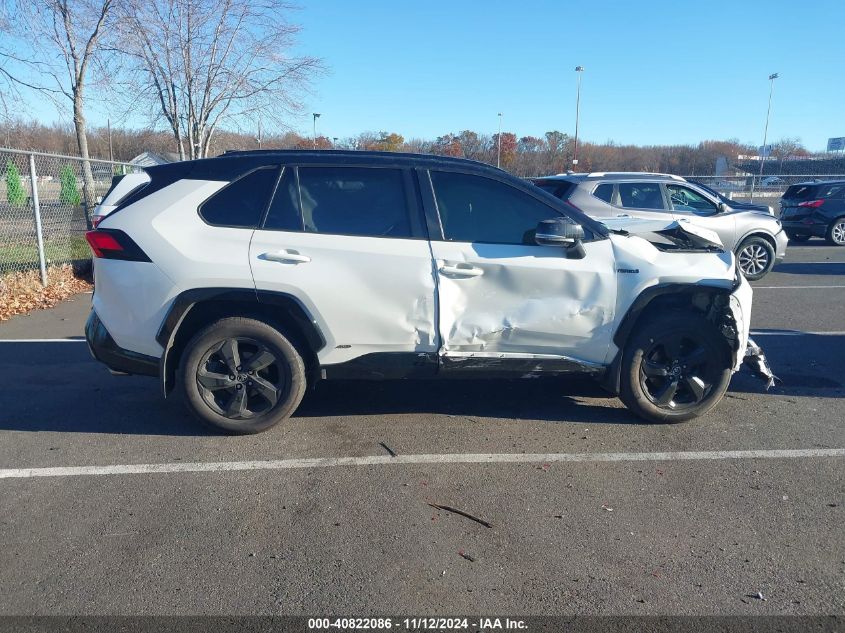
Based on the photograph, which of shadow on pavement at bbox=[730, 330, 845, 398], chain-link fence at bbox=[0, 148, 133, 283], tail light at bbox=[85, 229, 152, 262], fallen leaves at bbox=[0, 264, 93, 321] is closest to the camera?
tail light at bbox=[85, 229, 152, 262]

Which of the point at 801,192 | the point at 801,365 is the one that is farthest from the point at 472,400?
the point at 801,192

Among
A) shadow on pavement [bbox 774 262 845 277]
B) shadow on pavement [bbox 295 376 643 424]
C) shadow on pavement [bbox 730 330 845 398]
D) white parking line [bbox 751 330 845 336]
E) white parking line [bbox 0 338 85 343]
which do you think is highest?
shadow on pavement [bbox 774 262 845 277]

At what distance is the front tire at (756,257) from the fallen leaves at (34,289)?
11.2 meters

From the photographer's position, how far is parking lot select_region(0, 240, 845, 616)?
2818 millimetres

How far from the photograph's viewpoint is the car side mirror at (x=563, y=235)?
423cm

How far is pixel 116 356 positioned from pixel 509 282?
270cm

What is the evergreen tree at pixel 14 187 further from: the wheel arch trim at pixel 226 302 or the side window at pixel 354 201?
the side window at pixel 354 201

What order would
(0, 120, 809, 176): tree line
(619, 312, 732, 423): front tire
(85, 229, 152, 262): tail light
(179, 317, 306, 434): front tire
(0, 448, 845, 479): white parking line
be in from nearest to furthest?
(0, 448, 845, 479): white parking line, (85, 229, 152, 262): tail light, (179, 317, 306, 434): front tire, (619, 312, 732, 423): front tire, (0, 120, 809, 176): tree line

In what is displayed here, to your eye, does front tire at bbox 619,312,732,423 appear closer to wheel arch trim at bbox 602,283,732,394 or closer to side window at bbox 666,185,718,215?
wheel arch trim at bbox 602,283,732,394

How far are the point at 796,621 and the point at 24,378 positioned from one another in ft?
19.8

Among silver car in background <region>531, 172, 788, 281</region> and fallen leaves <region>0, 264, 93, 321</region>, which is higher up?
silver car in background <region>531, 172, 788, 281</region>

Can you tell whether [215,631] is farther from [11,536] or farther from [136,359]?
[136,359]

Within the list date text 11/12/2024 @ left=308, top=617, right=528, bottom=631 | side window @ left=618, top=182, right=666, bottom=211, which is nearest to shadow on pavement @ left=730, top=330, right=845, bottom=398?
side window @ left=618, top=182, right=666, bottom=211

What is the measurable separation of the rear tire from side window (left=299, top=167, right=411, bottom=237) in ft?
52.3
